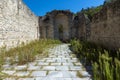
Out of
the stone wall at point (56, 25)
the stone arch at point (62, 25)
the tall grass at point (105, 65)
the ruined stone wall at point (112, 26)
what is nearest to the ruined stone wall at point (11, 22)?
the tall grass at point (105, 65)

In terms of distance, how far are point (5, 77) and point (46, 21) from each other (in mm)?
13848

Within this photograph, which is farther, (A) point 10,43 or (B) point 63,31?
(B) point 63,31

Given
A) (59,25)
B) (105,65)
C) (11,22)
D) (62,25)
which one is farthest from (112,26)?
(59,25)

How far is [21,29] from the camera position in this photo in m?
8.40

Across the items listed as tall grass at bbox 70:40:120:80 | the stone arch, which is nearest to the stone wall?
the stone arch

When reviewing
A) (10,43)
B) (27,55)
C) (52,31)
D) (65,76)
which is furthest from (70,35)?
(65,76)

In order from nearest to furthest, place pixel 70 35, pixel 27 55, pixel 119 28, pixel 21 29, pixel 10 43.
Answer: pixel 27 55 → pixel 119 28 → pixel 10 43 → pixel 21 29 → pixel 70 35

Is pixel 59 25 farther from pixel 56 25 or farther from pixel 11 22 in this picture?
pixel 11 22

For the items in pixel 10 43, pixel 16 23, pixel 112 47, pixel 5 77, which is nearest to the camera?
pixel 5 77

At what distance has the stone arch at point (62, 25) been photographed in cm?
1647

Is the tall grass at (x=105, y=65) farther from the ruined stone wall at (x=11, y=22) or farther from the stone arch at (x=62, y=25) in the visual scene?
the stone arch at (x=62, y=25)

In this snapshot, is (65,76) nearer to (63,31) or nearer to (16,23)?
(16,23)

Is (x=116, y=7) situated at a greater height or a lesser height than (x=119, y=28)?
greater

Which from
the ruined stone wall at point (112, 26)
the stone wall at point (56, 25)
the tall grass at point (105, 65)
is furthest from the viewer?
the stone wall at point (56, 25)
